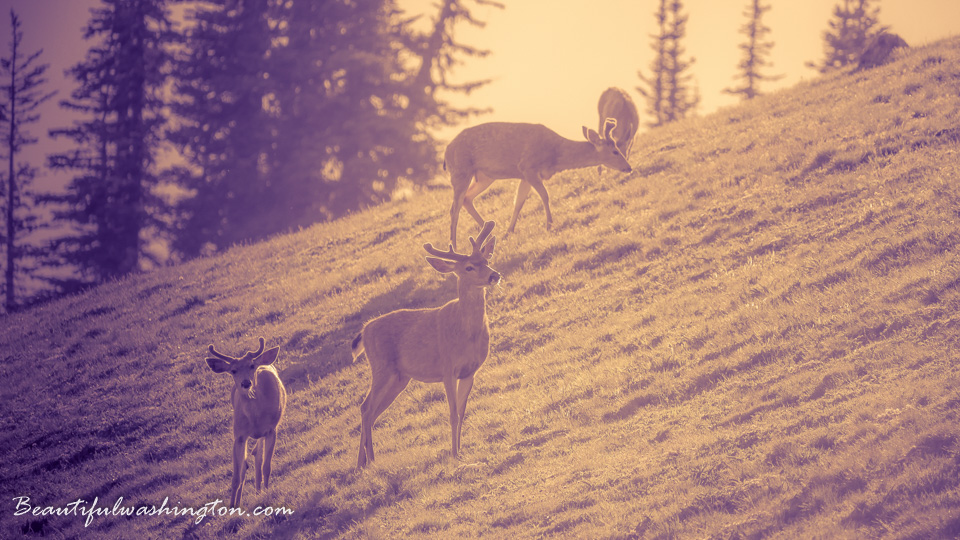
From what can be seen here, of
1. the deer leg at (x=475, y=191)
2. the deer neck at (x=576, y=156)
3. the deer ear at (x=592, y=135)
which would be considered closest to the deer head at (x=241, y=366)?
the deer leg at (x=475, y=191)

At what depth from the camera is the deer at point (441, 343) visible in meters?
12.2

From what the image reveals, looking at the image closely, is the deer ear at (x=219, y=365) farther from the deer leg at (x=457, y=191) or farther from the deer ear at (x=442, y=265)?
the deer leg at (x=457, y=191)

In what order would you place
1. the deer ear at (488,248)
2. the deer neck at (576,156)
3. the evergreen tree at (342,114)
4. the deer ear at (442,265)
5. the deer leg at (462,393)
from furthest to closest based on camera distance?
the evergreen tree at (342,114) → the deer neck at (576,156) → the deer leg at (462,393) → the deer ear at (488,248) → the deer ear at (442,265)

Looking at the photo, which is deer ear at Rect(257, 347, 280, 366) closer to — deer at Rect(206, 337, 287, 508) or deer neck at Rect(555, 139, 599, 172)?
deer at Rect(206, 337, 287, 508)

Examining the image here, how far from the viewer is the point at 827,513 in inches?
336

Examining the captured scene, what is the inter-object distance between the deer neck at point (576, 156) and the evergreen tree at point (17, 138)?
35.4 metres

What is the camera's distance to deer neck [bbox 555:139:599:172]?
66.9 ft

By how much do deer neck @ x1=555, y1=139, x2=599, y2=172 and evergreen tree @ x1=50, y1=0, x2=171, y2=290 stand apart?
27.2m

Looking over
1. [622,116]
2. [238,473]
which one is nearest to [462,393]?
[238,473]

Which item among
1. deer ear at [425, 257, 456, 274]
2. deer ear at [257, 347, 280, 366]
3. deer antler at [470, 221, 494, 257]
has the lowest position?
deer ear at [257, 347, 280, 366]

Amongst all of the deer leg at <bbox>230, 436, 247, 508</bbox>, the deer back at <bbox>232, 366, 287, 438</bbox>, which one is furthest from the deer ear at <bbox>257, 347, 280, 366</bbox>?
the deer leg at <bbox>230, 436, 247, 508</bbox>

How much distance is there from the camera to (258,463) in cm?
1320

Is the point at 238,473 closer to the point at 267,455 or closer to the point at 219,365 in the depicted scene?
the point at 267,455

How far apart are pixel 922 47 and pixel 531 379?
65.9 ft
